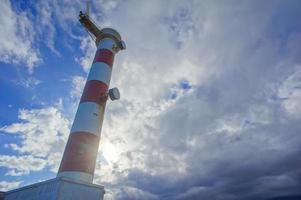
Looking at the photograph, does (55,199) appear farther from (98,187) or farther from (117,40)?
Answer: (117,40)

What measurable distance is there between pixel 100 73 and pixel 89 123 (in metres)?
3.97

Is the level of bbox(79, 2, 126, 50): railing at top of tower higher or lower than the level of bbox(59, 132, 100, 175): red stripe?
higher

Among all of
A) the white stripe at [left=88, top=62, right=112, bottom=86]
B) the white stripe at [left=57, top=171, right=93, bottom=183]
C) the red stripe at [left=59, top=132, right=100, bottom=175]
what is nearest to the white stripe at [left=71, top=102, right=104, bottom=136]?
the red stripe at [left=59, top=132, right=100, bottom=175]

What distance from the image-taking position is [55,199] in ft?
24.6

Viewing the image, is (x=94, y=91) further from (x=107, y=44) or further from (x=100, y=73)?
(x=107, y=44)

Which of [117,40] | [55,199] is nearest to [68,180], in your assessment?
[55,199]

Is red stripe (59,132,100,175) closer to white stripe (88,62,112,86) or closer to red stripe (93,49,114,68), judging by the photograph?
white stripe (88,62,112,86)

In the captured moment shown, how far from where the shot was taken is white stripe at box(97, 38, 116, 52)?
16.2 m

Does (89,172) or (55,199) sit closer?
(55,199)

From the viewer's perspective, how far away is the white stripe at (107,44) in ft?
53.1

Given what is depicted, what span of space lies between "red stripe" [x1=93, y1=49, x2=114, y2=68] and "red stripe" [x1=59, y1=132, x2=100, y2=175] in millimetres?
5952

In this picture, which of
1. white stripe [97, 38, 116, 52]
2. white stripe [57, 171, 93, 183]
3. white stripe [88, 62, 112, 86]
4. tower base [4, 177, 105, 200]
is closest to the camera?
tower base [4, 177, 105, 200]

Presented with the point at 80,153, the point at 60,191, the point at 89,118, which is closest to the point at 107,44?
the point at 89,118

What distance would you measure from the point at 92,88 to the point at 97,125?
2.63m
